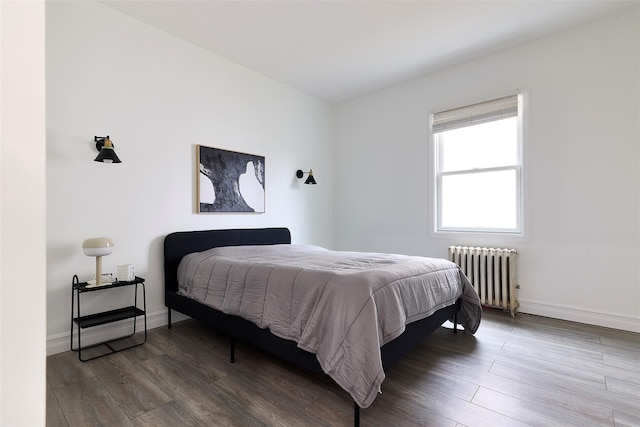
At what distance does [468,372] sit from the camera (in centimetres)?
196

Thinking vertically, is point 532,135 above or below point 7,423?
above

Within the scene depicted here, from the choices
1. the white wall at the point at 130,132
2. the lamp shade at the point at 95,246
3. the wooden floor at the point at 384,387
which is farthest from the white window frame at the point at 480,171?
the lamp shade at the point at 95,246

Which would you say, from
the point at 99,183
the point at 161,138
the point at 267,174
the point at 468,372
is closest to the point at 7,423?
the point at 468,372

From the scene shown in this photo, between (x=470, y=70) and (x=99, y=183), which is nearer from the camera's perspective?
(x=99, y=183)

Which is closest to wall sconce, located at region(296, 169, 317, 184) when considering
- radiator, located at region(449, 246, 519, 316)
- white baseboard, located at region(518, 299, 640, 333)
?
radiator, located at region(449, 246, 519, 316)

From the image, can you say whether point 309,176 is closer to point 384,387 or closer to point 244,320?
point 244,320

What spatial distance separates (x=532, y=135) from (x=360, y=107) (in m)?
2.31

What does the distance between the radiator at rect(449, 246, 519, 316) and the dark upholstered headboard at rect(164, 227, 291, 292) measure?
2420mm

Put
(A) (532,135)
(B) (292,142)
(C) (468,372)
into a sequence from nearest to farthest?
(C) (468,372)
(A) (532,135)
(B) (292,142)

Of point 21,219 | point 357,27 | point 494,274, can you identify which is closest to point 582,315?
point 494,274

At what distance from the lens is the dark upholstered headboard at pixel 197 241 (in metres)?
2.85

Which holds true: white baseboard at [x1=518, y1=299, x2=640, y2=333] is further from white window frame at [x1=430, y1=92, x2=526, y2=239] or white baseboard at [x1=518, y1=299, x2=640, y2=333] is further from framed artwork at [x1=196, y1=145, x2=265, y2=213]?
framed artwork at [x1=196, y1=145, x2=265, y2=213]

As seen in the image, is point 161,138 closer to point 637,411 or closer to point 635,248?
point 637,411

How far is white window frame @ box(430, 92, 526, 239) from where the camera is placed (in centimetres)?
319
